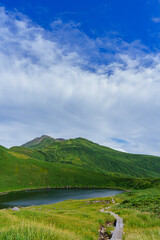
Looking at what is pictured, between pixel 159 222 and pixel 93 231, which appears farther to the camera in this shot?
pixel 159 222

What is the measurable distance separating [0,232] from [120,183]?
8714 inches

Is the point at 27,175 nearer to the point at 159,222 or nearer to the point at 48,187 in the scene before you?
the point at 48,187

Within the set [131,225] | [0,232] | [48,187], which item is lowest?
[48,187]

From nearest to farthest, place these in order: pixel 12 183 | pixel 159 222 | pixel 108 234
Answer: pixel 108 234, pixel 159 222, pixel 12 183

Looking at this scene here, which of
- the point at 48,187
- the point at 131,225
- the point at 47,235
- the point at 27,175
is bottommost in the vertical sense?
the point at 48,187

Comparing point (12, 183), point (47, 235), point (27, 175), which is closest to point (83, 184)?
point (27, 175)

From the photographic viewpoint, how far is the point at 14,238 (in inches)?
175

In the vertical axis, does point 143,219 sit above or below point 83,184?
above

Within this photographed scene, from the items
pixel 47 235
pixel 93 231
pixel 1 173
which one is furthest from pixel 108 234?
pixel 1 173

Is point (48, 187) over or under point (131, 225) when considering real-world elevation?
under

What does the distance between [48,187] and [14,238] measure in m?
198

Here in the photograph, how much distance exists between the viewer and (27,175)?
187 m

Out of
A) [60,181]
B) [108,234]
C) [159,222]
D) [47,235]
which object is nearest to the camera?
[47,235]

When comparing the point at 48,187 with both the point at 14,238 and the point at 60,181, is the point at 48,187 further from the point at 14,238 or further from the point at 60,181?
the point at 14,238
